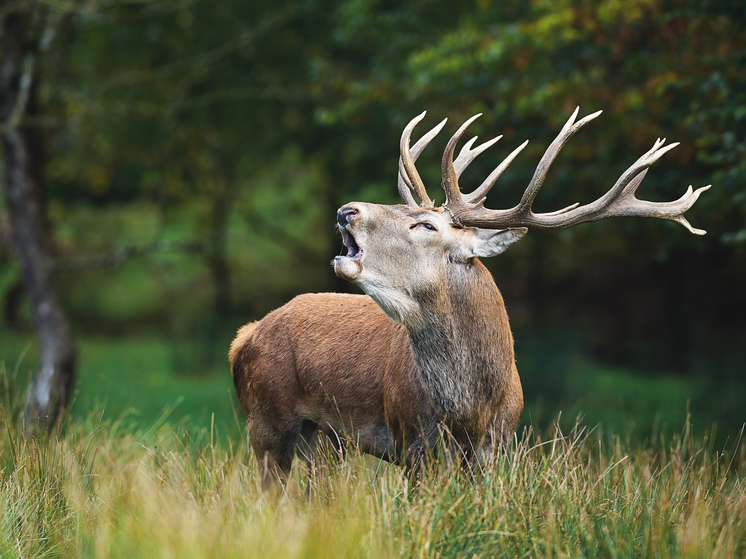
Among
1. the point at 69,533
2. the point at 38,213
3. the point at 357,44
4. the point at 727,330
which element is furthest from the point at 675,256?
the point at 69,533

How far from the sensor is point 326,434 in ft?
15.8

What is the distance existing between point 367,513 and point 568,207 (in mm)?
1821

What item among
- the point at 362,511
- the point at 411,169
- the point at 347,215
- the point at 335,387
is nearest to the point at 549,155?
the point at 411,169

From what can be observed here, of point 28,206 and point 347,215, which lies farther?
point 28,206

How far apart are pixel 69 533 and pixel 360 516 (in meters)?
1.30

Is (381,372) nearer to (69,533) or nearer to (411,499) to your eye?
(411,499)

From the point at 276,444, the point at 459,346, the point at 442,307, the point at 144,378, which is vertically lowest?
the point at 144,378

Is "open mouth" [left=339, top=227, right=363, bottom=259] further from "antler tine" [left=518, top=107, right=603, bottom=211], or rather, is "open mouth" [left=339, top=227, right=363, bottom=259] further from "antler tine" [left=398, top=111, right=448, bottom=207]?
"antler tine" [left=518, top=107, right=603, bottom=211]

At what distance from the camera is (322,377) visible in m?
4.62

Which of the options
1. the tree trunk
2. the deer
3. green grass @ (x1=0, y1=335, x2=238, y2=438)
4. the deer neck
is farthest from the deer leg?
the tree trunk

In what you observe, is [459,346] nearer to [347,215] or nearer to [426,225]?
[426,225]

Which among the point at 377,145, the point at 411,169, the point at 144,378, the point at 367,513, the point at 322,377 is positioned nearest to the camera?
the point at 367,513

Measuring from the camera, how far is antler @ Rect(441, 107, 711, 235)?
13.3 ft

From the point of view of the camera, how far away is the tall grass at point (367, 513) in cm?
309
